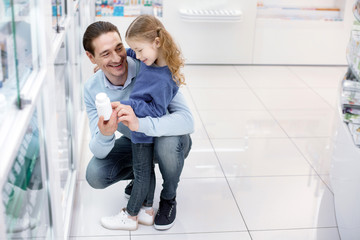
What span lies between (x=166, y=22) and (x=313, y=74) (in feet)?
5.41

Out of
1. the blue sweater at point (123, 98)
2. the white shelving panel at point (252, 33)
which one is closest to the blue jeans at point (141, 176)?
the blue sweater at point (123, 98)

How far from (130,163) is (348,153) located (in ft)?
3.63

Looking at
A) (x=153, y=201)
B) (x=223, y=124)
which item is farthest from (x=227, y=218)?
(x=223, y=124)

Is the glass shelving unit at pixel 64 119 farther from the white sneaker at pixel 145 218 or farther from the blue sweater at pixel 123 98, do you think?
the white sneaker at pixel 145 218

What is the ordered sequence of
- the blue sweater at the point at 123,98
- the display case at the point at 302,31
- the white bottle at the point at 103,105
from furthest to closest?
the display case at the point at 302,31
the blue sweater at the point at 123,98
the white bottle at the point at 103,105

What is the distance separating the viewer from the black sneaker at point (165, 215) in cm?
237

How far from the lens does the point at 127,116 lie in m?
1.95

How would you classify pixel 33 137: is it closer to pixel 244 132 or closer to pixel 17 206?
pixel 17 206

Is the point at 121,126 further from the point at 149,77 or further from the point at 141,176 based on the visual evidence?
the point at 149,77

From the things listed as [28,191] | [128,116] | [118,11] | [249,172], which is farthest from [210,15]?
[28,191]

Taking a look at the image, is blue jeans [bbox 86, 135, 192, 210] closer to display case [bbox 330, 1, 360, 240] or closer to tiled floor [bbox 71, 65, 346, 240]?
tiled floor [bbox 71, 65, 346, 240]

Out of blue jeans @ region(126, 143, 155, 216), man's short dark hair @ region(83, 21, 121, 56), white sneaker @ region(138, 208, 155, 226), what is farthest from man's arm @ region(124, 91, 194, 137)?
white sneaker @ region(138, 208, 155, 226)

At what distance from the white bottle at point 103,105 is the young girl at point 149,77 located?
0.19 metres

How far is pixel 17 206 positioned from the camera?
1.36m
